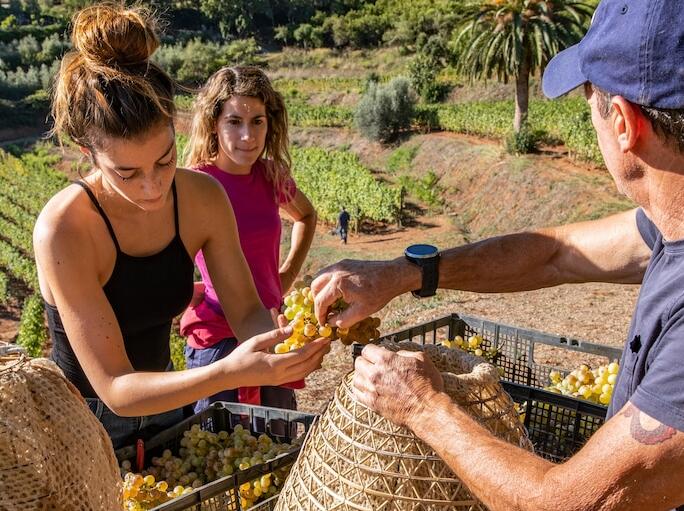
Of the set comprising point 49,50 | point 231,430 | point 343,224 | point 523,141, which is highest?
point 49,50

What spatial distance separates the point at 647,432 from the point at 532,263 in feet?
4.20

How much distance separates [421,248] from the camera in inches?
94.8

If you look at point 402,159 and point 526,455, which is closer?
point 526,455

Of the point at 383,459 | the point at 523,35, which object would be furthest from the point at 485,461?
the point at 523,35

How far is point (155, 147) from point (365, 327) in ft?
2.67

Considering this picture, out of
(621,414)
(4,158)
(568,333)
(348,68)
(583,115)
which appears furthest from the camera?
(348,68)

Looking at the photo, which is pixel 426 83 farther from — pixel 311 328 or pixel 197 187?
pixel 311 328

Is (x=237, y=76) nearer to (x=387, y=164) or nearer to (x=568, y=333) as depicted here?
(x=568, y=333)

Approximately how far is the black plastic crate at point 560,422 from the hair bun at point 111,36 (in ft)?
5.27

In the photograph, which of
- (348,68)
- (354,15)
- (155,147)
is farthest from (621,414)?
(354,15)

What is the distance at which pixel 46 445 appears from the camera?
1.38m

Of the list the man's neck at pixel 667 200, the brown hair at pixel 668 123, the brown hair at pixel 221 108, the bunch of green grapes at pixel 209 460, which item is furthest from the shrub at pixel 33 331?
the brown hair at pixel 668 123

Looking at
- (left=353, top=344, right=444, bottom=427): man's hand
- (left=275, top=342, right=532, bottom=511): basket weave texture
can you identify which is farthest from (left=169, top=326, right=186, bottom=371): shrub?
(left=353, top=344, right=444, bottom=427): man's hand

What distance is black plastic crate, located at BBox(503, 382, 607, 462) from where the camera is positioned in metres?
2.25
